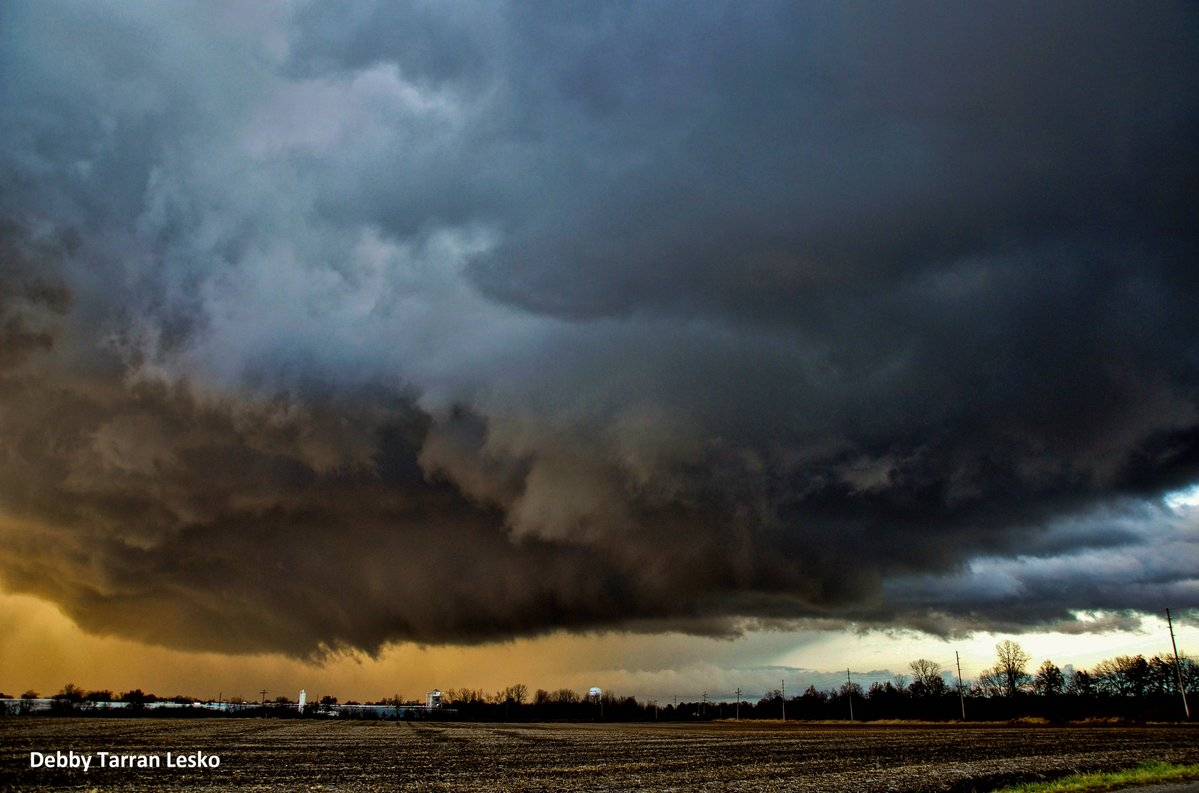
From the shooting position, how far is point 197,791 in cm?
3662

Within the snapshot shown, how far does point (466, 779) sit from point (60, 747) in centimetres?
4148

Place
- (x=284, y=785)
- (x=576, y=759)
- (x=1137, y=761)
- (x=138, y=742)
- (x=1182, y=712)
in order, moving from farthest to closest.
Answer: (x=1182, y=712)
(x=138, y=742)
(x=576, y=759)
(x=1137, y=761)
(x=284, y=785)

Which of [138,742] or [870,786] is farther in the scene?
[138,742]

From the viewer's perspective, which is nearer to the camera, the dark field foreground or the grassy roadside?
the grassy roadside

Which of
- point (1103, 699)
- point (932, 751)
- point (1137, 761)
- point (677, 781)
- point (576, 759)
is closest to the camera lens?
point (677, 781)

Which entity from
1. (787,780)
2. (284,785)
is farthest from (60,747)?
(787,780)

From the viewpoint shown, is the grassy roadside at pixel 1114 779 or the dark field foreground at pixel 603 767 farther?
the dark field foreground at pixel 603 767

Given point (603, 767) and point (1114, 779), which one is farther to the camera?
point (603, 767)

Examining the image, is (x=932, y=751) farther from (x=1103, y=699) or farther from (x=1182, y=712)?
(x=1103, y=699)

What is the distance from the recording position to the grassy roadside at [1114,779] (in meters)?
36.1

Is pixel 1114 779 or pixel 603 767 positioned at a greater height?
pixel 1114 779

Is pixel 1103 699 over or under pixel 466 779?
under

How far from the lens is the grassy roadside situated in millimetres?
36062

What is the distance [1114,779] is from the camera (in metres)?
39.5
